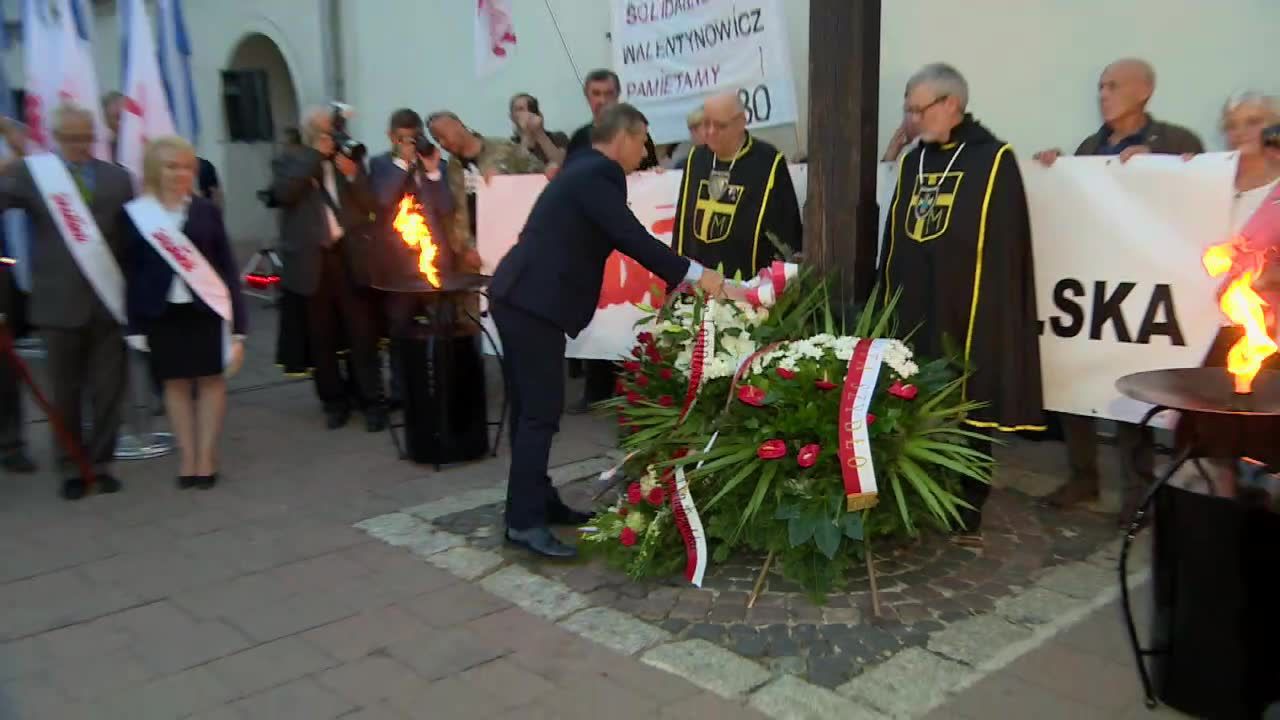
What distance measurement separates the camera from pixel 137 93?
6.45 meters

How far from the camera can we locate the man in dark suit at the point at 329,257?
6438mm

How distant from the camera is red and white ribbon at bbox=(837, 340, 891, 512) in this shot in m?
3.75

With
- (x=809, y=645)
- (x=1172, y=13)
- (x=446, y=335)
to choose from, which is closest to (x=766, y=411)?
(x=809, y=645)

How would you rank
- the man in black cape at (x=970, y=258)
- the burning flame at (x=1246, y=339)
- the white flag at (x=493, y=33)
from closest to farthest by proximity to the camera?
the burning flame at (x=1246, y=339), the man in black cape at (x=970, y=258), the white flag at (x=493, y=33)

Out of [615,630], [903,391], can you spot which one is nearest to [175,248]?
[615,630]

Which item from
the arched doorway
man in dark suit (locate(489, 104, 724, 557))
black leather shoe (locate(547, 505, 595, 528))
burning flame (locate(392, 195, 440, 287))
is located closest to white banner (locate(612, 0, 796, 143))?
burning flame (locate(392, 195, 440, 287))

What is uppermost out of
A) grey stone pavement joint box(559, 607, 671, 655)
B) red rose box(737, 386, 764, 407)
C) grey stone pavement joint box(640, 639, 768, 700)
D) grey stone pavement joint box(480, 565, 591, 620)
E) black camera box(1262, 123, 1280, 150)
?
black camera box(1262, 123, 1280, 150)

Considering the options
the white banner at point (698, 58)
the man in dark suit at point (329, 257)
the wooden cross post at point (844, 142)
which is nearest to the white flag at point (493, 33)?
the white banner at point (698, 58)

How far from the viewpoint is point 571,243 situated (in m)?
4.27

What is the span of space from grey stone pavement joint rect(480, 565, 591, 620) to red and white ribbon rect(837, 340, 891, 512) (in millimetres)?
1104

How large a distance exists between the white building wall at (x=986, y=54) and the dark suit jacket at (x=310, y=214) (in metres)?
3.01

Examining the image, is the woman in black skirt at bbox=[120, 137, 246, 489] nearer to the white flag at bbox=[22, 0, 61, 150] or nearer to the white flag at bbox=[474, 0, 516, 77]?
the white flag at bbox=[22, 0, 61, 150]

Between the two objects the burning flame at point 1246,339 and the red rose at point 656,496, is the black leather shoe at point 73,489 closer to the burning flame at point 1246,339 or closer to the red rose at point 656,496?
the red rose at point 656,496

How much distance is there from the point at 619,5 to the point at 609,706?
18.1 feet
